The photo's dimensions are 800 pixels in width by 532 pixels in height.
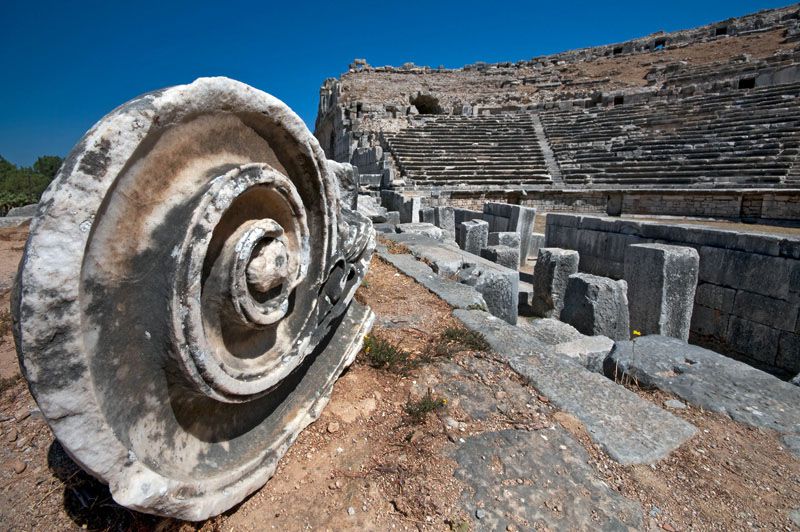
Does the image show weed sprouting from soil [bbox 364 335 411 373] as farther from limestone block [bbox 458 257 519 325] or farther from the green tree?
the green tree

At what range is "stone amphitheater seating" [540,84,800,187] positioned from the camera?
45.5ft

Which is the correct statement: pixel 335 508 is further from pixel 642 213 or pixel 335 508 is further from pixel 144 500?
pixel 642 213

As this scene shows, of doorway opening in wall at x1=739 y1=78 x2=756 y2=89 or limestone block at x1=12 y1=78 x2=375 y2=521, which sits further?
doorway opening in wall at x1=739 y1=78 x2=756 y2=89

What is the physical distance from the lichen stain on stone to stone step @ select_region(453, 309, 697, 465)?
7.28 ft

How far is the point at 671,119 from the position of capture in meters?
18.2

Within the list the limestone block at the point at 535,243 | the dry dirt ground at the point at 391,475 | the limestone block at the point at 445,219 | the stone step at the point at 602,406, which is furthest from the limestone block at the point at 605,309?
the limestone block at the point at 445,219

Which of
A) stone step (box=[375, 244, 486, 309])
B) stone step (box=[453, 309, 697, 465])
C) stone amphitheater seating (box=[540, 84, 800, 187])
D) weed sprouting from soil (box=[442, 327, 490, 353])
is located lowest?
stone step (box=[453, 309, 697, 465])

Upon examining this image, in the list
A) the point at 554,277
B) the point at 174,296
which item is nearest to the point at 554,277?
the point at 554,277

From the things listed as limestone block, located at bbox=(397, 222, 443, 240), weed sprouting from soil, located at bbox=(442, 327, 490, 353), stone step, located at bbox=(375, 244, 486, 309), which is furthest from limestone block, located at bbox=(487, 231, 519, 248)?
weed sprouting from soil, located at bbox=(442, 327, 490, 353)

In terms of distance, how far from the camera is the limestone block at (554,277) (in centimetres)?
612

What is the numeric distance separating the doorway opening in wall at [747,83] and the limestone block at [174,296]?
80.6ft

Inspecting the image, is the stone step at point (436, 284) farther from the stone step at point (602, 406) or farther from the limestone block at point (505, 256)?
the limestone block at point (505, 256)

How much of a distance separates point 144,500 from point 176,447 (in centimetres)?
24

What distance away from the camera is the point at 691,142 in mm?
16219
